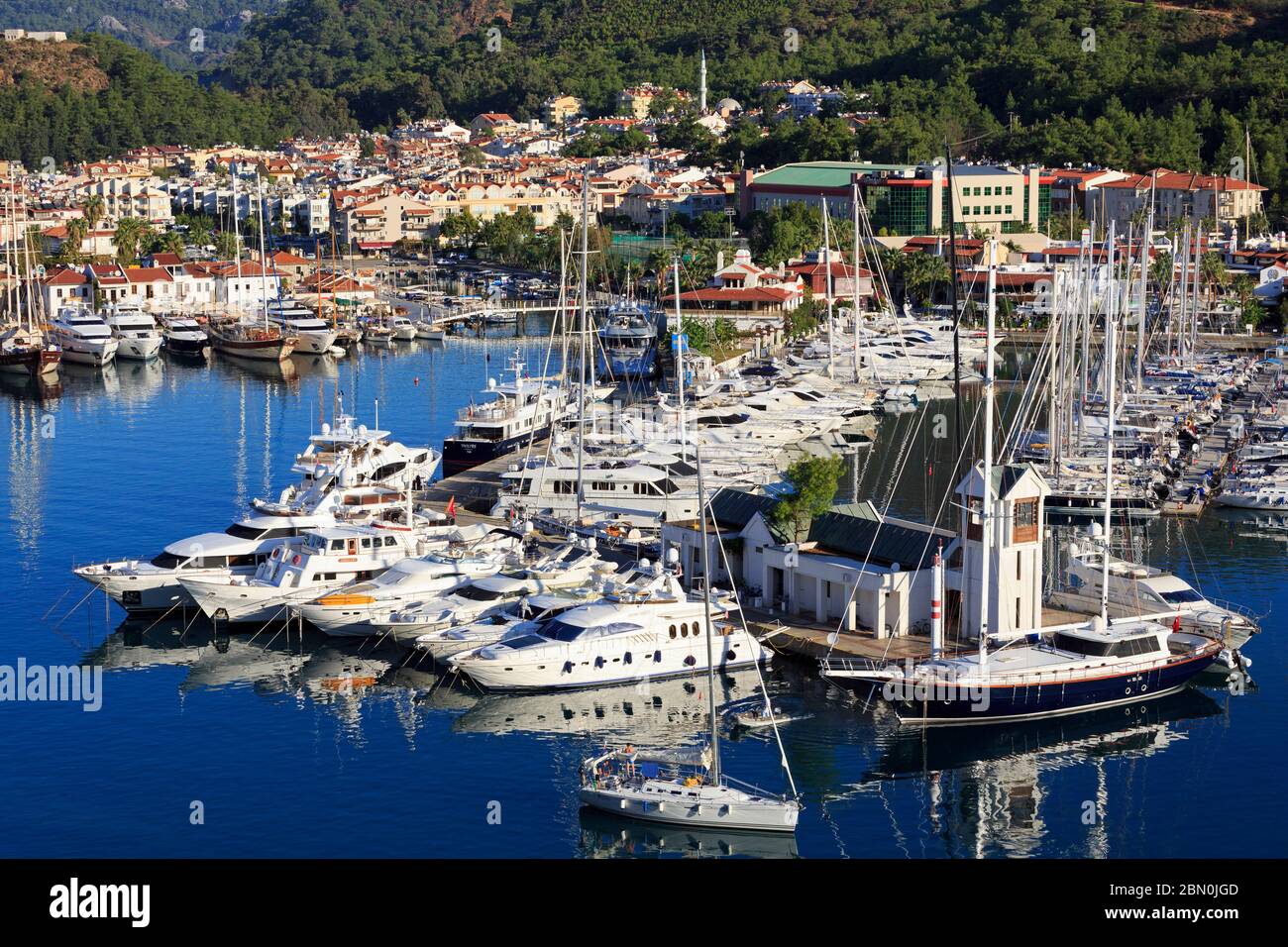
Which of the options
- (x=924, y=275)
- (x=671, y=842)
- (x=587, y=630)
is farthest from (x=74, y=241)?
(x=671, y=842)

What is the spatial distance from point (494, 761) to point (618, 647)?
2783 mm

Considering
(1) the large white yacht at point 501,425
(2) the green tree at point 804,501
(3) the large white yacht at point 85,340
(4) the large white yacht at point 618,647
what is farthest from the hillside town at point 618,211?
(4) the large white yacht at point 618,647

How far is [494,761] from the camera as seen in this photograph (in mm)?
20641

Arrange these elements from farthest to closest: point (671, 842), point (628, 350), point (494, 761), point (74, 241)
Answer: point (74, 241), point (628, 350), point (494, 761), point (671, 842)

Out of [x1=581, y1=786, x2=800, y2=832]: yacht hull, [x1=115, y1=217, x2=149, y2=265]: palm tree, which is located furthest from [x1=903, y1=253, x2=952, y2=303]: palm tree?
[x1=581, y1=786, x2=800, y2=832]: yacht hull

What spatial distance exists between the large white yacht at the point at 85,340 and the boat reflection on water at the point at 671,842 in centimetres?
4010

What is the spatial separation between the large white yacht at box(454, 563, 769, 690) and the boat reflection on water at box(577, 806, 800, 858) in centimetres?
416

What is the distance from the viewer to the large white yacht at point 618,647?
22656mm

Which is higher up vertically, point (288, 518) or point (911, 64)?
point (911, 64)

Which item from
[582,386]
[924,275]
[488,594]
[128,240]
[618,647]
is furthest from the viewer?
[128,240]

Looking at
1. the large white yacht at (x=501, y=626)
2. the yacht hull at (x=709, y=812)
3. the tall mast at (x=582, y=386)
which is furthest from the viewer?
the tall mast at (x=582, y=386)

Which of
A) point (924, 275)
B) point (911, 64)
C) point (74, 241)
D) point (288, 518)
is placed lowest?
point (288, 518)

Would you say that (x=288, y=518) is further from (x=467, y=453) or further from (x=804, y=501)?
(x=467, y=453)

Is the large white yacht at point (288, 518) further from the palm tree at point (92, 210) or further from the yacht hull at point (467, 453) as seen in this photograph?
the palm tree at point (92, 210)
